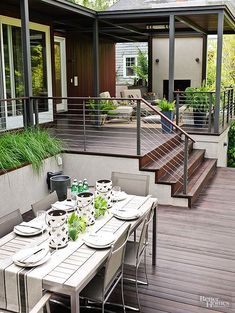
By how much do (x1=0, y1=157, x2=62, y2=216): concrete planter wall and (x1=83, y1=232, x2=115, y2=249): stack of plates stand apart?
270 centimetres

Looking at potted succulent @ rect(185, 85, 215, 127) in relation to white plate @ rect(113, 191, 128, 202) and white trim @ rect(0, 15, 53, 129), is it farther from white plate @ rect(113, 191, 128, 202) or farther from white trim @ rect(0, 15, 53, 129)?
white plate @ rect(113, 191, 128, 202)

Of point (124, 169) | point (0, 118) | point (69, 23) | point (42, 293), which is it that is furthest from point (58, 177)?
point (69, 23)

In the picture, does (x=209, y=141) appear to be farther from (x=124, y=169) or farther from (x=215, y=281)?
(x=215, y=281)

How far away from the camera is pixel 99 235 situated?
3.15 meters

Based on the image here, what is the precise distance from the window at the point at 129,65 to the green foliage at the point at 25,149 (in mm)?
12870

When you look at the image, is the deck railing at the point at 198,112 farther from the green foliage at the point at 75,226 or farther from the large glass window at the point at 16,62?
the green foliage at the point at 75,226

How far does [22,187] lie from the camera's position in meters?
5.91

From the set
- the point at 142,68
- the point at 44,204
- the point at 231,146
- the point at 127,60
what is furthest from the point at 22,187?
the point at 127,60

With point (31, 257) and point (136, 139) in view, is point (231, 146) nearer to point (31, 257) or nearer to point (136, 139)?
point (136, 139)

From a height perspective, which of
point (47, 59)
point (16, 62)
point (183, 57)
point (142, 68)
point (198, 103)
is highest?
point (183, 57)

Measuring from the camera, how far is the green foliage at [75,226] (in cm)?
315

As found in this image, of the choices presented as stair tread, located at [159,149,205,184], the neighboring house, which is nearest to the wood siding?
the neighboring house

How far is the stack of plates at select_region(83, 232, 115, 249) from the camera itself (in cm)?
301

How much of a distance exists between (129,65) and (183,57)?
584 cm
